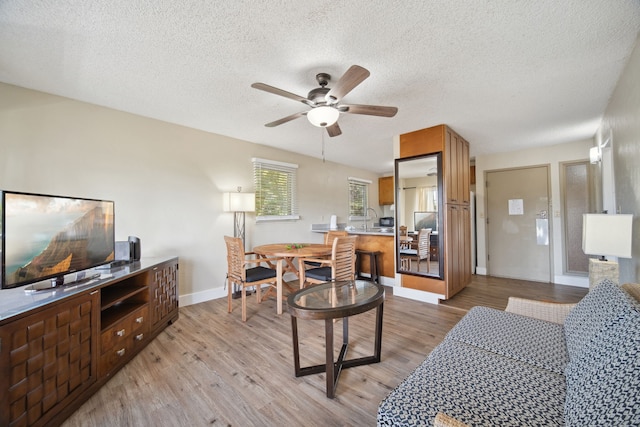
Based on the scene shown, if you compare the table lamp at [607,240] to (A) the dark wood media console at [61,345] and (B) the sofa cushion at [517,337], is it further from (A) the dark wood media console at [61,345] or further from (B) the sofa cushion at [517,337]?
(A) the dark wood media console at [61,345]

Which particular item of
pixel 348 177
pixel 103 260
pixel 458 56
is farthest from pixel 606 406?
pixel 348 177

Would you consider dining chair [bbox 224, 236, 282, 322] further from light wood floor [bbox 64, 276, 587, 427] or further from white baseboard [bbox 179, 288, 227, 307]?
white baseboard [bbox 179, 288, 227, 307]

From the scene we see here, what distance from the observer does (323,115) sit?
85.4 inches

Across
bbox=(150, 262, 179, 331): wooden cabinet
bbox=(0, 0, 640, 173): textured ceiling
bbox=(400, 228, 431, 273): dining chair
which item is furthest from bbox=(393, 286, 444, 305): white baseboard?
bbox=(150, 262, 179, 331): wooden cabinet

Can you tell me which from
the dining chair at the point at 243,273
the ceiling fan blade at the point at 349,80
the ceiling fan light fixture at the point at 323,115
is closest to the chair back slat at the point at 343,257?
the dining chair at the point at 243,273

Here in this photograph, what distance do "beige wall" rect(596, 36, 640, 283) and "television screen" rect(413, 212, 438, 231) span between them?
164 cm

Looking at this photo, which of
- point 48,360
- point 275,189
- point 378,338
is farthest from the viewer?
point 275,189

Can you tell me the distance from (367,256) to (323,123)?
2.78m

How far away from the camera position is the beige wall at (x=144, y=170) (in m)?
2.36

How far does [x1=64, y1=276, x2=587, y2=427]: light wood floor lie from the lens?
1.52m

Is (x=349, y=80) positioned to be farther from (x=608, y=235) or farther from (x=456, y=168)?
(x=456, y=168)

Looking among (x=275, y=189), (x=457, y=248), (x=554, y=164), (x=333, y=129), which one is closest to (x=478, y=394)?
(x=333, y=129)

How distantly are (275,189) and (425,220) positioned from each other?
8.15 feet

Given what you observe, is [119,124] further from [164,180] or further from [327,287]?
[327,287]
